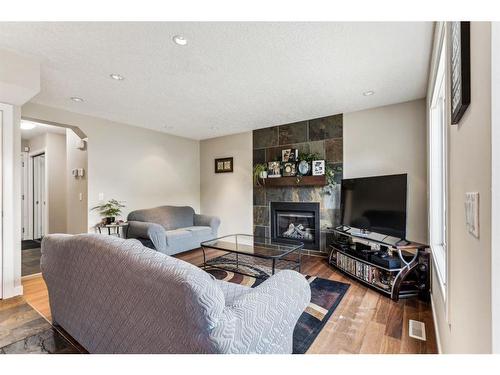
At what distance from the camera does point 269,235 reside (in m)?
4.64

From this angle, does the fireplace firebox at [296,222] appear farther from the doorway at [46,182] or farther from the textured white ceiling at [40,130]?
the textured white ceiling at [40,130]

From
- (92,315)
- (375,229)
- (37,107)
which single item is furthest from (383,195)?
(37,107)

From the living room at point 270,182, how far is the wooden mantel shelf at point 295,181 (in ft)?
0.13

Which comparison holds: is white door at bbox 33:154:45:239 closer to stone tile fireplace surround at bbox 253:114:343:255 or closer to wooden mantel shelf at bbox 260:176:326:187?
stone tile fireplace surround at bbox 253:114:343:255

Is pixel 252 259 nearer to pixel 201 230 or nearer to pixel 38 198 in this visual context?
pixel 201 230

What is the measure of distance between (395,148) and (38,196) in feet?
24.1

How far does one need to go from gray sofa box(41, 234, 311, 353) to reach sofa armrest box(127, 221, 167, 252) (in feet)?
6.21

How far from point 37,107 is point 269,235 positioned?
4071mm

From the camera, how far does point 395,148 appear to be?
11.0 ft

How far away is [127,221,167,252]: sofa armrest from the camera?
11.9ft

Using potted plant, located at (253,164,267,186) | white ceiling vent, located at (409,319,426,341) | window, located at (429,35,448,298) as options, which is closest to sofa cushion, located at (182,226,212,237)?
potted plant, located at (253,164,267,186)

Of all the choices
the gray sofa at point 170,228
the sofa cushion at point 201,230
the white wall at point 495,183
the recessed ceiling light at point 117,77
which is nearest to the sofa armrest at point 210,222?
the gray sofa at point 170,228

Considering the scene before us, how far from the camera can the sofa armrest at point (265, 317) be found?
0.96m

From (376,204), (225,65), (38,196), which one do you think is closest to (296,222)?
(376,204)
